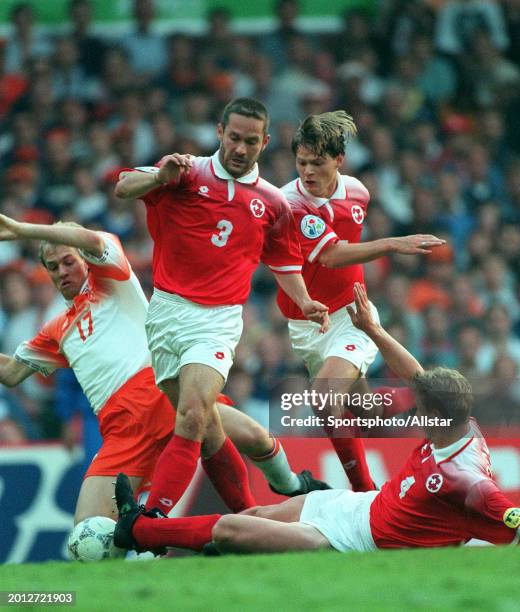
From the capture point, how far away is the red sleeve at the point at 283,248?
6.59m

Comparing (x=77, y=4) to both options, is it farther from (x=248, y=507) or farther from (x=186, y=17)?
(x=248, y=507)

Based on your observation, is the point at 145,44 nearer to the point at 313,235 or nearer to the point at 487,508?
the point at 313,235

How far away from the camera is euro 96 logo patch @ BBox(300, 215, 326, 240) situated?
6844 mm

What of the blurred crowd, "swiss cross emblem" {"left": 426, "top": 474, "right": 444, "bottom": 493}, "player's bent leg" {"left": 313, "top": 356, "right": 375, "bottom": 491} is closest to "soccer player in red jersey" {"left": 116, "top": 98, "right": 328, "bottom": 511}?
"player's bent leg" {"left": 313, "top": 356, "right": 375, "bottom": 491}

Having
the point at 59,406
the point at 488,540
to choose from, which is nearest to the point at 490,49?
the point at 59,406

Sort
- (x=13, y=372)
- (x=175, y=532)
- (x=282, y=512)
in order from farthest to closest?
(x=13, y=372), (x=282, y=512), (x=175, y=532)

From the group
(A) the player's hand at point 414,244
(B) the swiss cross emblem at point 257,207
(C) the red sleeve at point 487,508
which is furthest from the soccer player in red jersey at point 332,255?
(C) the red sleeve at point 487,508

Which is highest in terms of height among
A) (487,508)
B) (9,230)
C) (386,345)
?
(9,230)

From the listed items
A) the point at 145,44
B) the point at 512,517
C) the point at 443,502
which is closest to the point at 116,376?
the point at 443,502

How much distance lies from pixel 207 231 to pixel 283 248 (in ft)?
1.66

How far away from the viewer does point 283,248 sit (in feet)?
21.7

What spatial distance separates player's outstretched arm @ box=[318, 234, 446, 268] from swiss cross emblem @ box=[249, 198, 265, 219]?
1.89ft

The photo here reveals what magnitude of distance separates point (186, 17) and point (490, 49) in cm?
305

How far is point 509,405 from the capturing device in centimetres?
857
